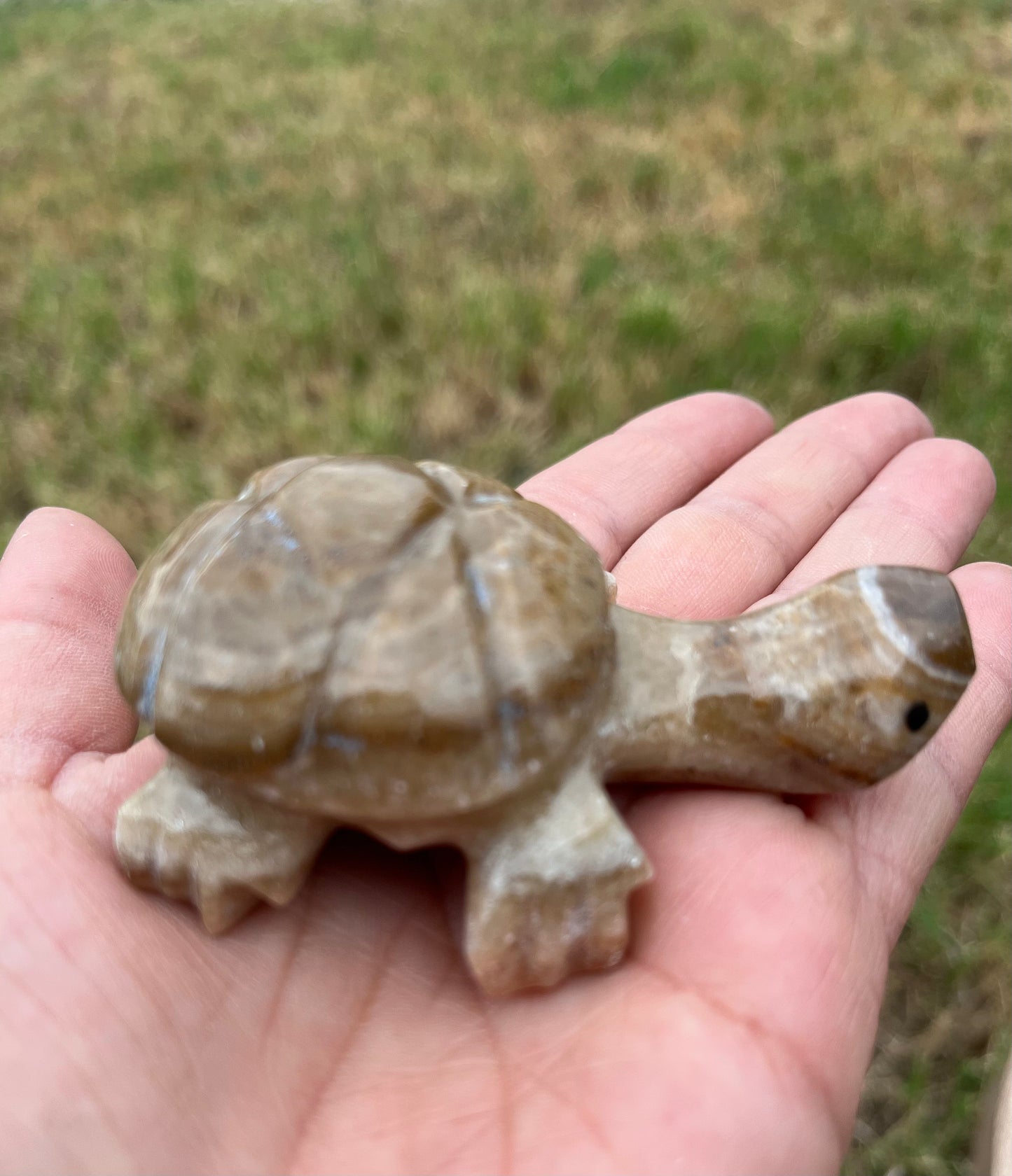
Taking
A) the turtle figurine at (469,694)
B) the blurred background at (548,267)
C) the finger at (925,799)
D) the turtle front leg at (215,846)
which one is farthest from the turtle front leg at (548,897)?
the blurred background at (548,267)

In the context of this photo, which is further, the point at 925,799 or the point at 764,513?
the point at 764,513

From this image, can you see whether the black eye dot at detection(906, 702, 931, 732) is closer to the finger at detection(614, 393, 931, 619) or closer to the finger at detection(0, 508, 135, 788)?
the finger at detection(614, 393, 931, 619)

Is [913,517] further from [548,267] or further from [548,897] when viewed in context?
[548,267]

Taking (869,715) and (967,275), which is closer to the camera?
(869,715)

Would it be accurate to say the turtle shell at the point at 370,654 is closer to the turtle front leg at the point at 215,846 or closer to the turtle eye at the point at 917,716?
the turtle front leg at the point at 215,846

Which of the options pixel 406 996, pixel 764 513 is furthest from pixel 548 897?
pixel 764 513

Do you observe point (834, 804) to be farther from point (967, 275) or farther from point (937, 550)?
point (967, 275)

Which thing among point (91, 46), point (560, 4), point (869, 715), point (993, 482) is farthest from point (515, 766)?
point (91, 46)
